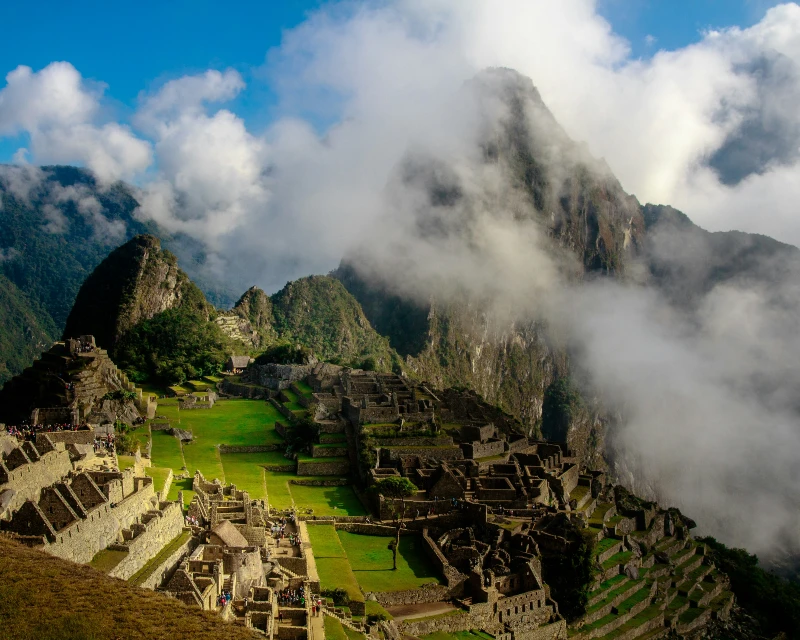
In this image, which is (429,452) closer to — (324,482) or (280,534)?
(324,482)

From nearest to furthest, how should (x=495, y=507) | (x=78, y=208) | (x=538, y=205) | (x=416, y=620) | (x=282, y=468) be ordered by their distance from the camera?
(x=416, y=620) < (x=495, y=507) < (x=282, y=468) < (x=78, y=208) < (x=538, y=205)

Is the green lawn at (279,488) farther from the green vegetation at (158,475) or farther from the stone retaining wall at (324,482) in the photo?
the green vegetation at (158,475)

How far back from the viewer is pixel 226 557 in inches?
811

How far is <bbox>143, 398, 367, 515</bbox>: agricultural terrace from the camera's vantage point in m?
34.9

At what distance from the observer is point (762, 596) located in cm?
5012

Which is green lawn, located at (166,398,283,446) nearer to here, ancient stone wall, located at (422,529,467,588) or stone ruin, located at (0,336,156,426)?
stone ruin, located at (0,336,156,426)

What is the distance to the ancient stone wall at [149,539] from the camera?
18.8 m

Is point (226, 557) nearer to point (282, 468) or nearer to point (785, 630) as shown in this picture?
point (282, 468)

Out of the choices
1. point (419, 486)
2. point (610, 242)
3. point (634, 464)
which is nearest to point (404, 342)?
point (634, 464)

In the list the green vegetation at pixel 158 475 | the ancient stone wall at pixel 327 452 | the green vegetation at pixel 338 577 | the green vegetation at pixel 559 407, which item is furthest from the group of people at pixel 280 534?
the green vegetation at pixel 559 407

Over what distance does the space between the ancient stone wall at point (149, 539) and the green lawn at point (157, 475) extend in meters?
4.04

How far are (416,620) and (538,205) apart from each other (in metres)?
163

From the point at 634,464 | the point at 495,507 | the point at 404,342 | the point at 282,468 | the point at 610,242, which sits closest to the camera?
the point at 495,507

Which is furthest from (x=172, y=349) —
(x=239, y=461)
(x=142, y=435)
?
(x=239, y=461)
